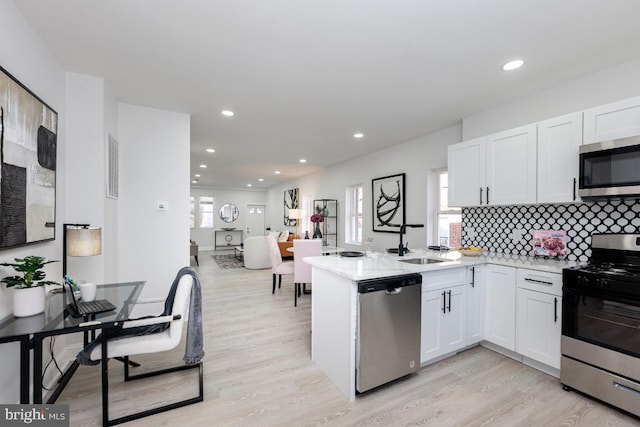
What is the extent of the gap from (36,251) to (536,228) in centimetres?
430

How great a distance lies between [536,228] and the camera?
9.34 ft

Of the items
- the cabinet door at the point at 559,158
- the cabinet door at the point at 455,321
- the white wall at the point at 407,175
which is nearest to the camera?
the cabinet door at the point at 559,158

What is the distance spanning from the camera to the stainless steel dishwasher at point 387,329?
2010mm

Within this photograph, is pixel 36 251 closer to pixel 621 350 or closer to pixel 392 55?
pixel 392 55

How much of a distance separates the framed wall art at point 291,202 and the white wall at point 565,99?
627 cm

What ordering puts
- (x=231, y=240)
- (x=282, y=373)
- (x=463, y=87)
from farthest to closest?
1. (x=231, y=240)
2. (x=463, y=87)
3. (x=282, y=373)

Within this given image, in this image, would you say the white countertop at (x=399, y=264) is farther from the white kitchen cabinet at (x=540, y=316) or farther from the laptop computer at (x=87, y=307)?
the laptop computer at (x=87, y=307)

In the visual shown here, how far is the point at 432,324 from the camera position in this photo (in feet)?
7.84

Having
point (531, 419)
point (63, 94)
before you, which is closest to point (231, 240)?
point (63, 94)

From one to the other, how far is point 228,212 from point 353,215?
721cm

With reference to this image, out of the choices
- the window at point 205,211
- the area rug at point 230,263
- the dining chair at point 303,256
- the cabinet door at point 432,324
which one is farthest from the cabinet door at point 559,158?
the window at point 205,211

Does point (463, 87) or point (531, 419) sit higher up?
point (463, 87)

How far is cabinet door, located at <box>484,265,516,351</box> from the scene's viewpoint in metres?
2.52
